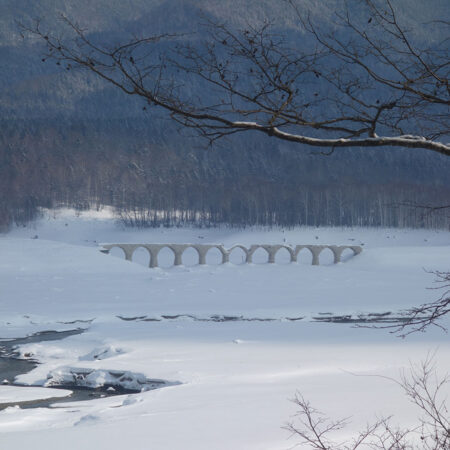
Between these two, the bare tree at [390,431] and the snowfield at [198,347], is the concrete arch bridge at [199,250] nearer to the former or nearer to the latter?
the snowfield at [198,347]

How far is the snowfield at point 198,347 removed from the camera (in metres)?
11.6

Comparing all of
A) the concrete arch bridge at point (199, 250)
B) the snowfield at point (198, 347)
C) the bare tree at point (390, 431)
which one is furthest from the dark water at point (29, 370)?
the concrete arch bridge at point (199, 250)

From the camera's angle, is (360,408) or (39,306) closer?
(360,408)

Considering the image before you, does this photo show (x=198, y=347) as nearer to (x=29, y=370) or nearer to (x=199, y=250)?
(x=29, y=370)

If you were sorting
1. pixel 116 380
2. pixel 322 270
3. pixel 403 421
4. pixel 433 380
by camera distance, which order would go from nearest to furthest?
pixel 403 421 < pixel 433 380 < pixel 116 380 < pixel 322 270

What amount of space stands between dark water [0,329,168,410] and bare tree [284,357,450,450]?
7.29 meters

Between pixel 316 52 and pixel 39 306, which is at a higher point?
pixel 316 52

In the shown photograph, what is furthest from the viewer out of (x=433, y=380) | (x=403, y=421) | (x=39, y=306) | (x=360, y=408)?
(x=39, y=306)

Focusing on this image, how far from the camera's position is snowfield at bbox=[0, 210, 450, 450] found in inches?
456

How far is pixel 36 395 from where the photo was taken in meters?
17.6

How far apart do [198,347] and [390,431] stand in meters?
19.3

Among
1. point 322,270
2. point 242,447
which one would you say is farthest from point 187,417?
point 322,270

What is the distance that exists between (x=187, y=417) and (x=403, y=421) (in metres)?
3.62

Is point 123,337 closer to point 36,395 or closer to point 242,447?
point 36,395
